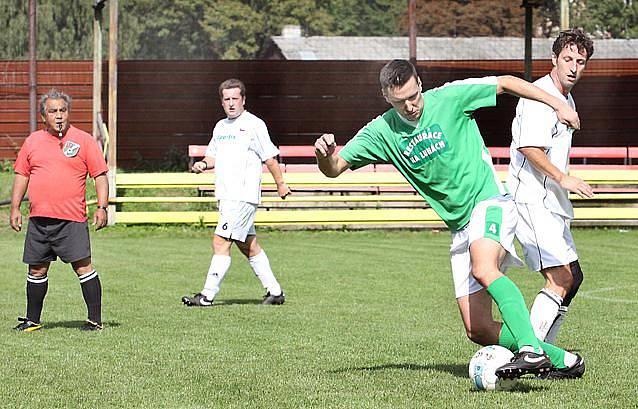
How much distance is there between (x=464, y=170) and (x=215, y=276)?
5172mm

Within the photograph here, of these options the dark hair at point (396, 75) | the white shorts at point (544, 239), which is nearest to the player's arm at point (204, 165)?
the white shorts at point (544, 239)

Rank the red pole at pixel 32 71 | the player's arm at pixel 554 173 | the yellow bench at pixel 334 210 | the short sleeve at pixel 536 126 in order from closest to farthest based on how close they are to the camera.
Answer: the player's arm at pixel 554 173 < the short sleeve at pixel 536 126 < the yellow bench at pixel 334 210 < the red pole at pixel 32 71

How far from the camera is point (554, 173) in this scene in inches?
276

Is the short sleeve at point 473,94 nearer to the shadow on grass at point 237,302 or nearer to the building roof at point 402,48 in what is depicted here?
the shadow on grass at point 237,302

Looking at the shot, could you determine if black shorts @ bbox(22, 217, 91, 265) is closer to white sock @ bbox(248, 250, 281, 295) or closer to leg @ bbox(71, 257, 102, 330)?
leg @ bbox(71, 257, 102, 330)

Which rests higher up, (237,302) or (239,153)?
(239,153)

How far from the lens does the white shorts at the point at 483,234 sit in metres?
6.67

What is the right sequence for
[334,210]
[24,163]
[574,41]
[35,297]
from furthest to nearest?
[334,210], [35,297], [24,163], [574,41]

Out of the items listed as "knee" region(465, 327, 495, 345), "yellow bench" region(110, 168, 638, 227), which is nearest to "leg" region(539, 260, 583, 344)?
"knee" region(465, 327, 495, 345)

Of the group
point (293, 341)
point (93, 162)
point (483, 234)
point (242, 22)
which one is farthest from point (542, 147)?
point (242, 22)

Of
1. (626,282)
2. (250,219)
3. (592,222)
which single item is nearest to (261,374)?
(250,219)

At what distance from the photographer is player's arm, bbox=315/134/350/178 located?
6.62m

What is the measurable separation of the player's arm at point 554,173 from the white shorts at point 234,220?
192 inches

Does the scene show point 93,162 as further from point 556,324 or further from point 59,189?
point 556,324
